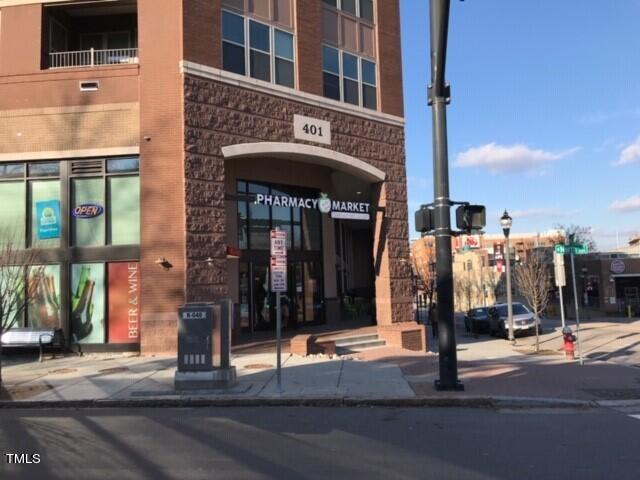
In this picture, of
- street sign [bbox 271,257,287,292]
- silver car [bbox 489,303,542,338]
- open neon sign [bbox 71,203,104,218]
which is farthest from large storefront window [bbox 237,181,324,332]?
silver car [bbox 489,303,542,338]

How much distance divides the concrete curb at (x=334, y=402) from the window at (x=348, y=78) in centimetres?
1242

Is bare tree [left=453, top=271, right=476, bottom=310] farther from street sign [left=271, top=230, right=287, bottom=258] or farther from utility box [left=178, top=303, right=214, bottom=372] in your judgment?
utility box [left=178, top=303, right=214, bottom=372]

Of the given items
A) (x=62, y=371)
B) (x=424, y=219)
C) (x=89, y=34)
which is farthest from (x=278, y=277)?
(x=89, y=34)

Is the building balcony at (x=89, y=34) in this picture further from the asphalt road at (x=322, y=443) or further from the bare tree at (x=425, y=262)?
the bare tree at (x=425, y=262)

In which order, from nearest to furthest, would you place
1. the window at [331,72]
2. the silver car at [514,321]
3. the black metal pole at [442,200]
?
the black metal pole at [442,200] → the window at [331,72] → the silver car at [514,321]

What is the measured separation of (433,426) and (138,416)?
14.5 feet

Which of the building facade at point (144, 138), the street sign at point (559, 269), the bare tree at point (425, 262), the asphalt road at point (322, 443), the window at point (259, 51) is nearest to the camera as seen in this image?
the asphalt road at point (322, 443)

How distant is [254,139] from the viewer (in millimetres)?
16906

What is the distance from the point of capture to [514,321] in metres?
26.1

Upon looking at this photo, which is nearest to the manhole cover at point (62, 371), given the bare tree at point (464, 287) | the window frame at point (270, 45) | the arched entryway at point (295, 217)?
the arched entryway at point (295, 217)

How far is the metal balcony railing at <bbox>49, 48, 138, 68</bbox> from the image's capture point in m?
17.0

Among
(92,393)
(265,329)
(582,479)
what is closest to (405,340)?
(265,329)

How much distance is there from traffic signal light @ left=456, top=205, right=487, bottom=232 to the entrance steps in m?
6.71

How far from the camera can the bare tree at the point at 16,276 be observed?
1385cm
